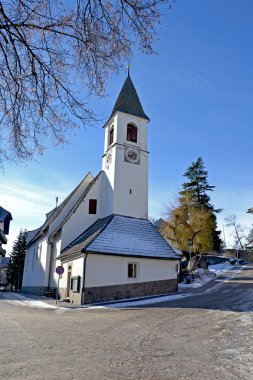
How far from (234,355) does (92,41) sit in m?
6.32

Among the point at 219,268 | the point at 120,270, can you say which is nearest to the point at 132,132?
the point at 120,270

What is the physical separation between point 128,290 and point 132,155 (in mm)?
10557

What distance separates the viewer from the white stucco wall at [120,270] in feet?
66.9

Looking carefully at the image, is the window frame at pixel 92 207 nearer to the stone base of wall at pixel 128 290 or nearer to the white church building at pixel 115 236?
the white church building at pixel 115 236

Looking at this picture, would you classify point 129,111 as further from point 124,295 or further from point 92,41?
point 92,41

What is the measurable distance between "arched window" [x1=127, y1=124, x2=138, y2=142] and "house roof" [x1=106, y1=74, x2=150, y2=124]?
109 centimetres

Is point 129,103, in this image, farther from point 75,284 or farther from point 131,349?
point 131,349

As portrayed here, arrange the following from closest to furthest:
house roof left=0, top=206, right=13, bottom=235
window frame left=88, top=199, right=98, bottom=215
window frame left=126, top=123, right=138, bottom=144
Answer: window frame left=88, top=199, right=98, bottom=215
window frame left=126, top=123, right=138, bottom=144
house roof left=0, top=206, right=13, bottom=235

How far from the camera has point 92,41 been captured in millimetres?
5273

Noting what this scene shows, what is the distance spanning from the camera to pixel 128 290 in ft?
70.2

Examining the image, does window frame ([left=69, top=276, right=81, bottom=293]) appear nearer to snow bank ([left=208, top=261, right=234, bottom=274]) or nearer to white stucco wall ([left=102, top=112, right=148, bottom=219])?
white stucco wall ([left=102, top=112, right=148, bottom=219])

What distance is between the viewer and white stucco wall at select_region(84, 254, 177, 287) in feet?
66.9

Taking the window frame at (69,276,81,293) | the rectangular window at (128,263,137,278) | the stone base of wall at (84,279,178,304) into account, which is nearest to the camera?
the stone base of wall at (84,279,178,304)

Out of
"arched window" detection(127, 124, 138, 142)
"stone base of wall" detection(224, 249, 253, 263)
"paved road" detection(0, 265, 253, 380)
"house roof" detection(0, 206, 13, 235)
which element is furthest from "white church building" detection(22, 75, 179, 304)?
"stone base of wall" detection(224, 249, 253, 263)
